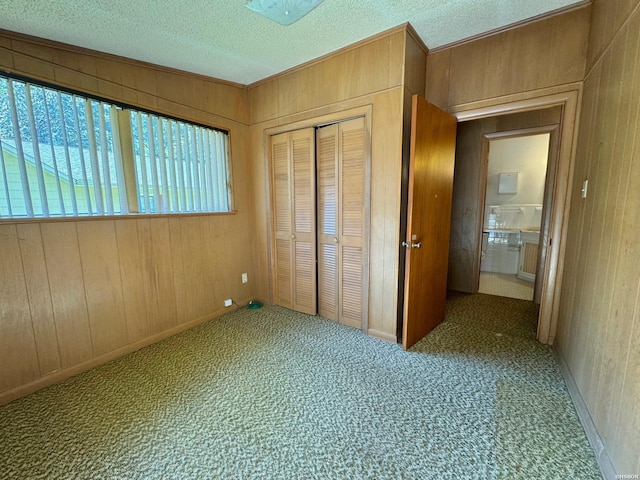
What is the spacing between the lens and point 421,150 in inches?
84.7

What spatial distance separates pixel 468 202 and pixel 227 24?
11.3ft

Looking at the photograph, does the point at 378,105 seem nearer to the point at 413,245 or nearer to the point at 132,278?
the point at 413,245

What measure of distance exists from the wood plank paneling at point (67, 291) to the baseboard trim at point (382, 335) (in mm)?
2355

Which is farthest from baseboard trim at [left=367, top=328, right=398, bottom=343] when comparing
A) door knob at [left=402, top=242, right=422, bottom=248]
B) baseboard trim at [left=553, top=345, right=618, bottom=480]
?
baseboard trim at [left=553, top=345, right=618, bottom=480]

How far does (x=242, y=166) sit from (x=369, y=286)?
6.71ft

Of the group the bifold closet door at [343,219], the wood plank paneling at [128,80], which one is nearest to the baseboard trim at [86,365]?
the bifold closet door at [343,219]

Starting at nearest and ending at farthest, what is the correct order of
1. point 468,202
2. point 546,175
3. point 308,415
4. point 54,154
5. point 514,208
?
point 308,415
point 54,154
point 546,175
point 468,202
point 514,208

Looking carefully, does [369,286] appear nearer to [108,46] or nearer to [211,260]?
[211,260]

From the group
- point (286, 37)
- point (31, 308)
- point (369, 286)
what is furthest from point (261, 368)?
point (286, 37)

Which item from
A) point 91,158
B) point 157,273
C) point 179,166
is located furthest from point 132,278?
point 179,166

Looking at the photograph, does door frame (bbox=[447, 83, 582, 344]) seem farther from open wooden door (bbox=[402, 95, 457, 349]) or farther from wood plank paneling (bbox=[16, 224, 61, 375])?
wood plank paneling (bbox=[16, 224, 61, 375])

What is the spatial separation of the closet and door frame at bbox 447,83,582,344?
1.22 meters

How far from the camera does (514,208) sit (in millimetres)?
4941

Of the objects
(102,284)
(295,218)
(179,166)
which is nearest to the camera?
(102,284)
